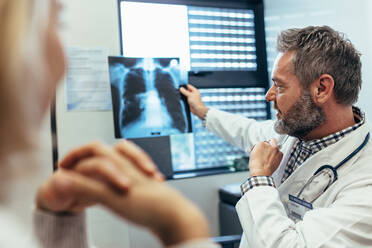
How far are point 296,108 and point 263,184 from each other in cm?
33

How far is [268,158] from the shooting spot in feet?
4.21

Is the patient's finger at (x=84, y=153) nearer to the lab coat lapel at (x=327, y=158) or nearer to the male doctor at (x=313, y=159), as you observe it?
the male doctor at (x=313, y=159)

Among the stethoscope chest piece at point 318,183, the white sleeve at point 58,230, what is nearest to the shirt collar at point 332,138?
the stethoscope chest piece at point 318,183

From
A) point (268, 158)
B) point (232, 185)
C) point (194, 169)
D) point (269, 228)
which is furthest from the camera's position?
point (194, 169)

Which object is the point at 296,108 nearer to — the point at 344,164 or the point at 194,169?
the point at 344,164

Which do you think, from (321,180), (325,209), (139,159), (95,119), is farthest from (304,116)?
(139,159)

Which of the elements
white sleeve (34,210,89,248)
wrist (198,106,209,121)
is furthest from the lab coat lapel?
white sleeve (34,210,89,248)

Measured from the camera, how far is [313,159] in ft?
4.07

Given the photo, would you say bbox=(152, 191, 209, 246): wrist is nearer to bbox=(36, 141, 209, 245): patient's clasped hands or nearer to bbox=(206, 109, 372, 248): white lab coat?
bbox=(36, 141, 209, 245): patient's clasped hands

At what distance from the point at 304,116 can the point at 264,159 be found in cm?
22

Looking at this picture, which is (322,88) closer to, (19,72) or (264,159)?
(264,159)

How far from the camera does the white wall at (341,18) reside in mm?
1488

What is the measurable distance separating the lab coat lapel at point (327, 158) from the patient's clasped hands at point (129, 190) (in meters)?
0.96

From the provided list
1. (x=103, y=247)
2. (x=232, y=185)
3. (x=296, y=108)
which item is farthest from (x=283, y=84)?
(x=103, y=247)
